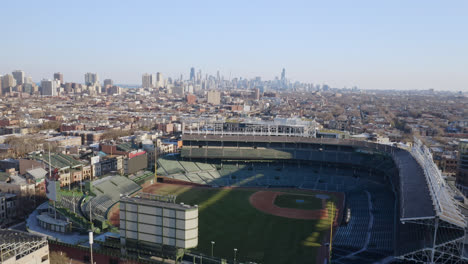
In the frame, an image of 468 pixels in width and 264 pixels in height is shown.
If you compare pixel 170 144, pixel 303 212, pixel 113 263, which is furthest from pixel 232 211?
pixel 170 144

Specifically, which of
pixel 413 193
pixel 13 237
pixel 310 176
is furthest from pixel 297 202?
pixel 13 237

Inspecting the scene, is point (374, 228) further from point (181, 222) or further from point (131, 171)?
point (131, 171)

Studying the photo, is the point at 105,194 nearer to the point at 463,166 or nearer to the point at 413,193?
the point at 413,193

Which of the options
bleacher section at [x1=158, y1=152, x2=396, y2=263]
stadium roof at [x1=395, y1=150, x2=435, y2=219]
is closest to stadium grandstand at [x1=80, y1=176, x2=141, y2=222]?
bleacher section at [x1=158, y1=152, x2=396, y2=263]

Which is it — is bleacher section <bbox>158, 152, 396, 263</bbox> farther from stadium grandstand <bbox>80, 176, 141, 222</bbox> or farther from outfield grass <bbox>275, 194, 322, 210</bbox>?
stadium grandstand <bbox>80, 176, 141, 222</bbox>

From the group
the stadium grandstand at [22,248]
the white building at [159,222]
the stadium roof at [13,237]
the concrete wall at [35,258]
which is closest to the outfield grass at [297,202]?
the white building at [159,222]
